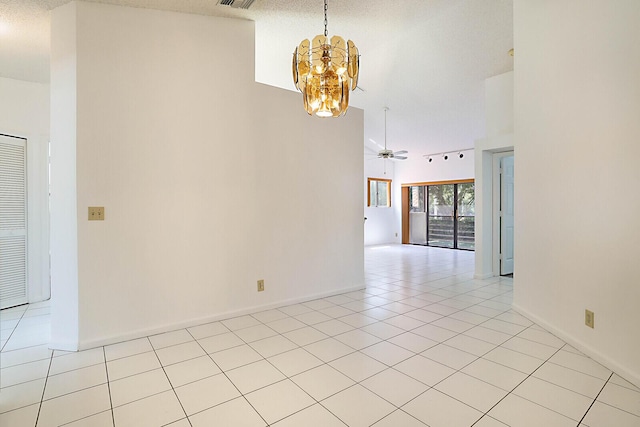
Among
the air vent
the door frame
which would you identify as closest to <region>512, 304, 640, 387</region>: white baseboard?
the door frame

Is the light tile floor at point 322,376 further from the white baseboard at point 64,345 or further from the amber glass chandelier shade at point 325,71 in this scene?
the amber glass chandelier shade at point 325,71

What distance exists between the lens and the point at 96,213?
2.70m

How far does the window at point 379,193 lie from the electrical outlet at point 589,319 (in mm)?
7290

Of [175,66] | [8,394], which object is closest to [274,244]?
[175,66]

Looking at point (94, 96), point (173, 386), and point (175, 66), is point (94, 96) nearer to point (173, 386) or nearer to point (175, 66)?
point (175, 66)

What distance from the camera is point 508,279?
16.2 ft

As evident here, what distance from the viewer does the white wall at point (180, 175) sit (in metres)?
2.69

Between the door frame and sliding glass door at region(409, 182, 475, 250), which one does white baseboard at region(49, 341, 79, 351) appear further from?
sliding glass door at region(409, 182, 475, 250)

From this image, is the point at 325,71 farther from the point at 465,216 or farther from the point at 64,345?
the point at 465,216

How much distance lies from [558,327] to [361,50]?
3961 mm

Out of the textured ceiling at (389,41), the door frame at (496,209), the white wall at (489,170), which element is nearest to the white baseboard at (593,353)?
the white wall at (489,170)

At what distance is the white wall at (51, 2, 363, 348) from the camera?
269 cm

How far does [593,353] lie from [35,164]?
6.05 meters

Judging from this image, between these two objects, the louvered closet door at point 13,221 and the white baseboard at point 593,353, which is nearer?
the white baseboard at point 593,353
